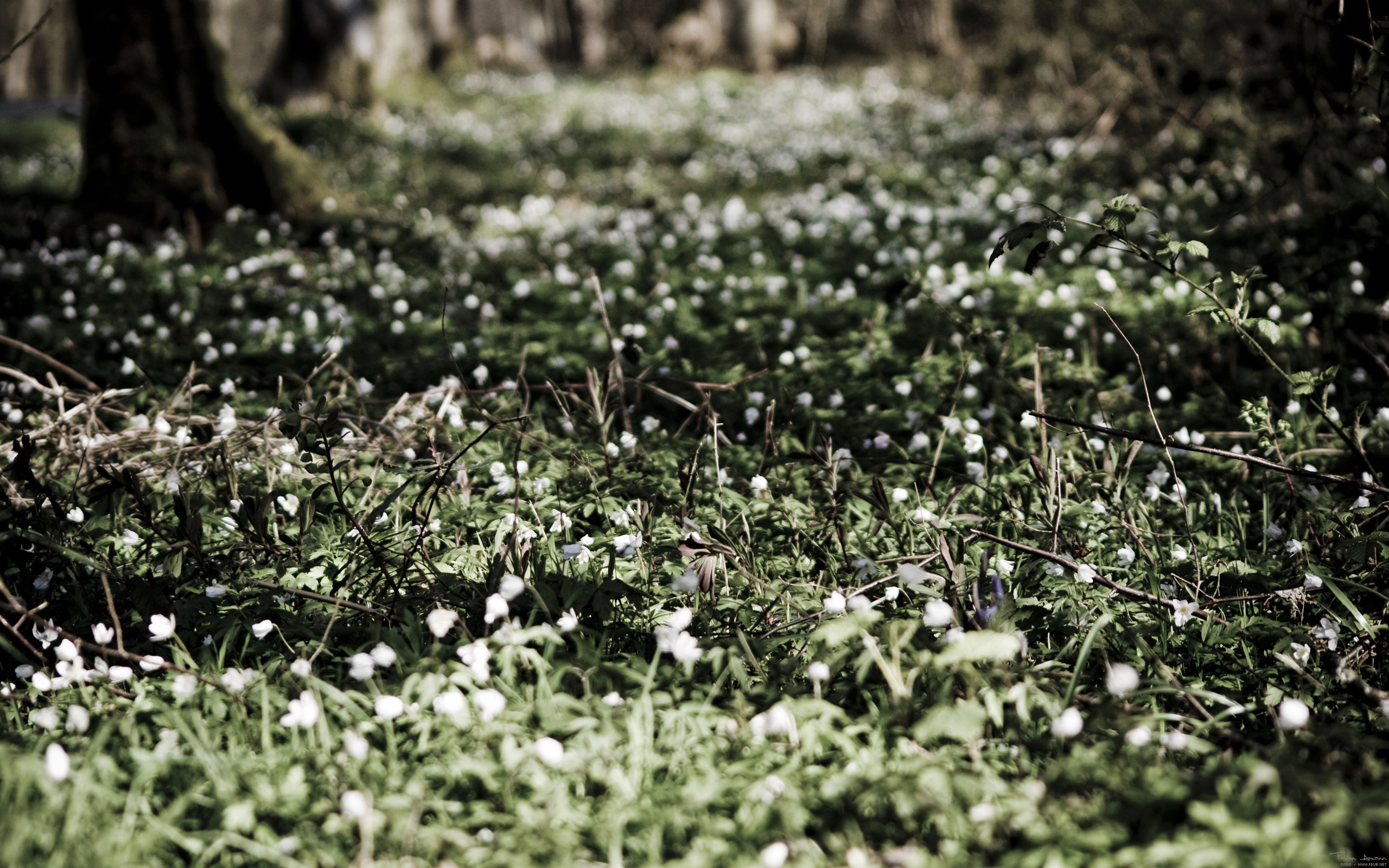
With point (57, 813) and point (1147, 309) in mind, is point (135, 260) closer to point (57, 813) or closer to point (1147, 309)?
point (57, 813)

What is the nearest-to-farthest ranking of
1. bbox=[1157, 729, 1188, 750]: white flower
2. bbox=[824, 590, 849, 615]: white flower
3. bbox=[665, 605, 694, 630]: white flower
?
bbox=[1157, 729, 1188, 750]: white flower < bbox=[665, 605, 694, 630]: white flower < bbox=[824, 590, 849, 615]: white flower

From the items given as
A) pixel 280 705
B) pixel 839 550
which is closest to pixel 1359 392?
pixel 839 550

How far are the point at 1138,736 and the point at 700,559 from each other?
51.5 inches

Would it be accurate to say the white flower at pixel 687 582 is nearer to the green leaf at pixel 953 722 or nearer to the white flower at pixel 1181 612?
the green leaf at pixel 953 722

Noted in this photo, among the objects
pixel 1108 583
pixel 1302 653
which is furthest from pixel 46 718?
A: pixel 1302 653

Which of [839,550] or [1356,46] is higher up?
[1356,46]

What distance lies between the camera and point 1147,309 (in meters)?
4.70

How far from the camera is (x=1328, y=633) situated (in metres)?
2.56

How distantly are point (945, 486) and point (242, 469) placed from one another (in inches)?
110

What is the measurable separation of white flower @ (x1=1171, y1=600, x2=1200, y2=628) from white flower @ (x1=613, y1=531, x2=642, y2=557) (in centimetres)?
163

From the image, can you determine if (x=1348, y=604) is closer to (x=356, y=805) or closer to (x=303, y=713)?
(x=356, y=805)

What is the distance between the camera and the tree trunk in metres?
6.27

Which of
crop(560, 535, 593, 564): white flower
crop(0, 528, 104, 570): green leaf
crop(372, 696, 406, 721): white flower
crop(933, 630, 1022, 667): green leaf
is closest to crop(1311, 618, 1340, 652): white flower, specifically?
crop(933, 630, 1022, 667): green leaf

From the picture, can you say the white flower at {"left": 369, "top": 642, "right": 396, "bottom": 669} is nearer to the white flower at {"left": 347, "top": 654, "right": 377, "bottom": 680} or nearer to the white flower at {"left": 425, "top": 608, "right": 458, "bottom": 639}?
the white flower at {"left": 347, "top": 654, "right": 377, "bottom": 680}
